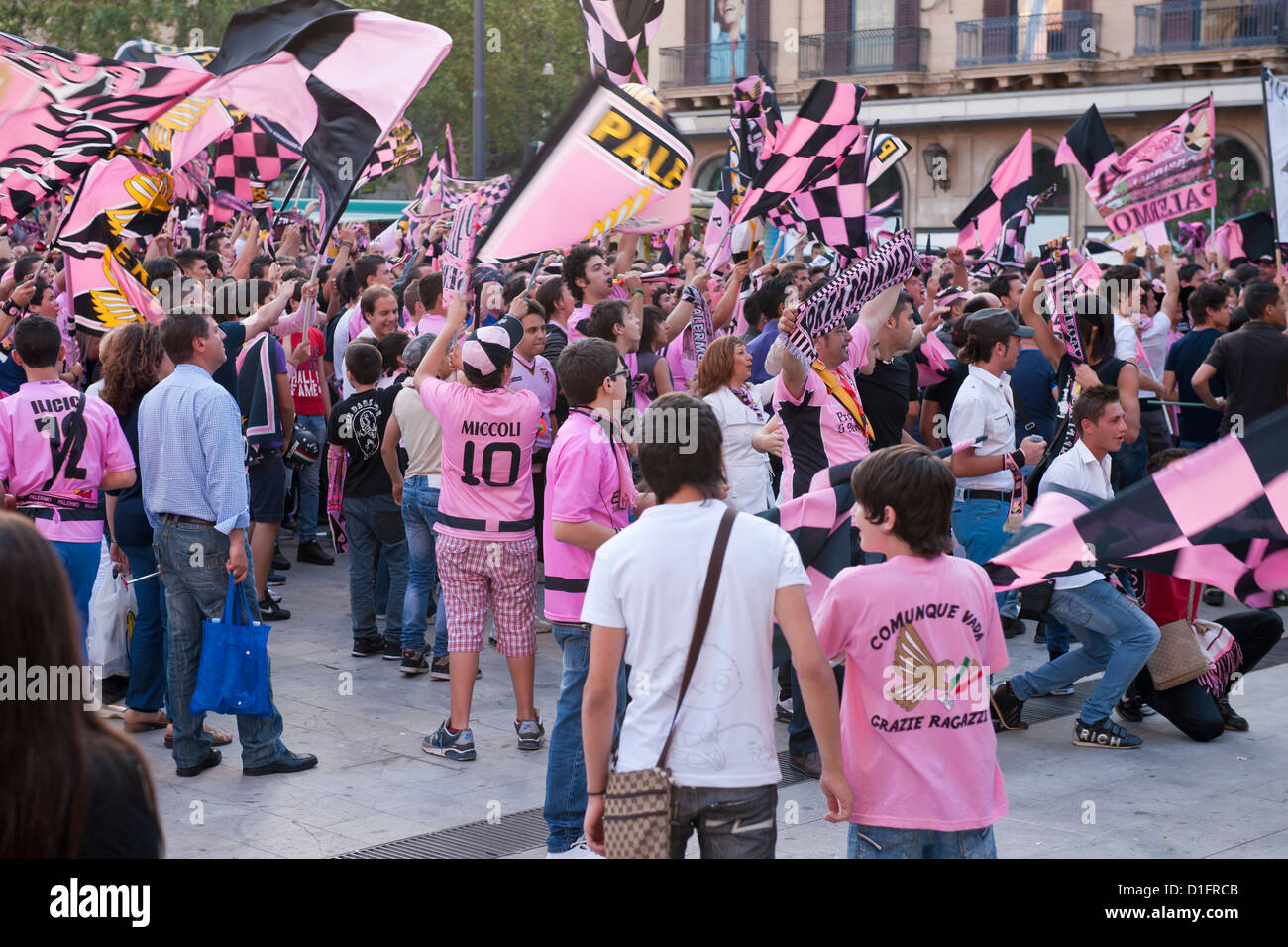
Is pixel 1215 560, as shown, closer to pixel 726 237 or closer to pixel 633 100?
pixel 633 100

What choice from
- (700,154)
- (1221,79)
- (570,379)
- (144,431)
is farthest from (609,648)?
(700,154)

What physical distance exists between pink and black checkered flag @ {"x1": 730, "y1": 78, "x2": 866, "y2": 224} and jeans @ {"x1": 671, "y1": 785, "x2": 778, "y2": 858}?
6198 millimetres

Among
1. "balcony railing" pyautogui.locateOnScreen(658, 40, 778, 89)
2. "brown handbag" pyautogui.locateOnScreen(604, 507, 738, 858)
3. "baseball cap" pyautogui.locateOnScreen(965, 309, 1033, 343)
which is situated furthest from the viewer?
"balcony railing" pyautogui.locateOnScreen(658, 40, 778, 89)

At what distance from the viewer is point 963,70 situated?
108 ft

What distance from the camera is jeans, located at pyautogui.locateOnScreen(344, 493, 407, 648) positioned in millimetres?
8086

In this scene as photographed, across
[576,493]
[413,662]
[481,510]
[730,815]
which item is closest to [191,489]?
[481,510]

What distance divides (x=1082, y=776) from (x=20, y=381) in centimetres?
607

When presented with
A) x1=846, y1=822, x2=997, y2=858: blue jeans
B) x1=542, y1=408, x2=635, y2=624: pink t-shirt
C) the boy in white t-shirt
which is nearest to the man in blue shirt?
x1=542, y1=408, x2=635, y2=624: pink t-shirt

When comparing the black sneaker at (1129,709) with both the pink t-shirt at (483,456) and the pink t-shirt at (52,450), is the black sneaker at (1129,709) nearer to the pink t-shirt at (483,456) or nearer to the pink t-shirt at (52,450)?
the pink t-shirt at (483,456)

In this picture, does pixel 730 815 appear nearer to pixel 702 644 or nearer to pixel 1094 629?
pixel 702 644

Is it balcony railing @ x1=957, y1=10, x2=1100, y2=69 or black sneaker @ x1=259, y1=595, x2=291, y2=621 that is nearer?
black sneaker @ x1=259, y1=595, x2=291, y2=621

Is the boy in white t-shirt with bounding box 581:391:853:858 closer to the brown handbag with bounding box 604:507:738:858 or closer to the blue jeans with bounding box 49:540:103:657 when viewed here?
the brown handbag with bounding box 604:507:738:858
